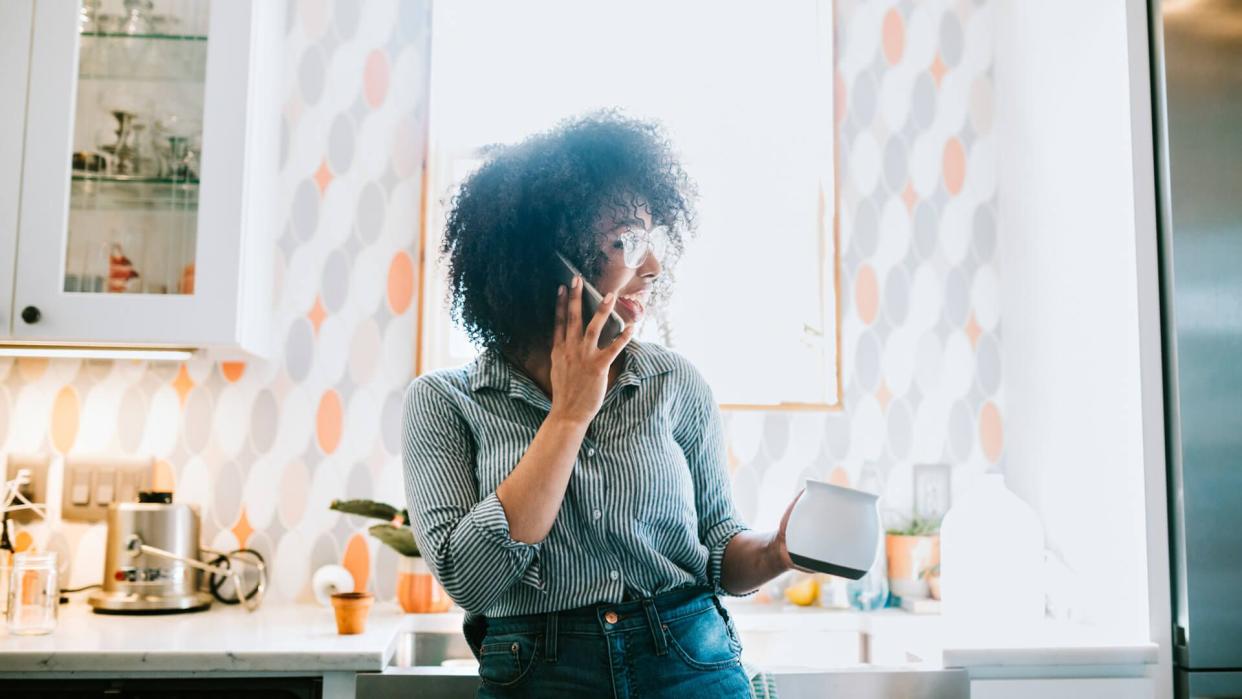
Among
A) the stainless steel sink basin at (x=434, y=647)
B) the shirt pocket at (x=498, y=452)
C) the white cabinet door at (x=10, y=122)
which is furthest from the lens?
the stainless steel sink basin at (x=434, y=647)

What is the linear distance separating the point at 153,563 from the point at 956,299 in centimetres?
179

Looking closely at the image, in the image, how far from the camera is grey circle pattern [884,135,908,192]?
235 centimetres

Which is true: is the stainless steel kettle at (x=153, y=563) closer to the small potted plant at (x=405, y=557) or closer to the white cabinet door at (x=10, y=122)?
the small potted plant at (x=405, y=557)

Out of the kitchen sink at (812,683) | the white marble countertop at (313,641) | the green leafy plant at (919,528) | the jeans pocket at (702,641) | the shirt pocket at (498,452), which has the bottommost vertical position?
the kitchen sink at (812,683)

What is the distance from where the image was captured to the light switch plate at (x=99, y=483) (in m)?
2.07

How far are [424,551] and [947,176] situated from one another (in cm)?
167

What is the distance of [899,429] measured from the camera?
229 centimetres

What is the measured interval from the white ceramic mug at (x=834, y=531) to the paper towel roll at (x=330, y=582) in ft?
3.77

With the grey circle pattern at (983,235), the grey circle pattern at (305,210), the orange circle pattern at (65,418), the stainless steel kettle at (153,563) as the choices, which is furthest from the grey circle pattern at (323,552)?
the grey circle pattern at (983,235)

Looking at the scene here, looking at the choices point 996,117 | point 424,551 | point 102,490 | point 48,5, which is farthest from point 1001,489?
point 48,5

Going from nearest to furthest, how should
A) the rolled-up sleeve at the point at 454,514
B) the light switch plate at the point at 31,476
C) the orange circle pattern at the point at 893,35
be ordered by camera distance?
the rolled-up sleeve at the point at 454,514 < the light switch plate at the point at 31,476 < the orange circle pattern at the point at 893,35

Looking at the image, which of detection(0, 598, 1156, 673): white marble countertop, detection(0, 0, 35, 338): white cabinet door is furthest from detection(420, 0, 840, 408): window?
detection(0, 0, 35, 338): white cabinet door

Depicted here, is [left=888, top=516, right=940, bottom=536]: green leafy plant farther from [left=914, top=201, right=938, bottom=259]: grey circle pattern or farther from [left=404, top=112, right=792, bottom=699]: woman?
[left=404, top=112, right=792, bottom=699]: woman

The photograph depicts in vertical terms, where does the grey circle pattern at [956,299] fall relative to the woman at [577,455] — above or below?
above
